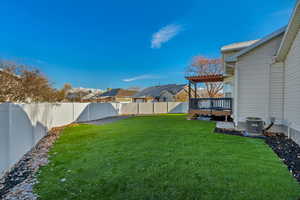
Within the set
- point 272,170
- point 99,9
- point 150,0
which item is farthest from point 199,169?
point 99,9

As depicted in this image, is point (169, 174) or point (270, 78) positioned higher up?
point (270, 78)

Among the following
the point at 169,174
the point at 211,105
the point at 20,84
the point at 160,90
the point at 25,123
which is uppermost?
the point at 160,90

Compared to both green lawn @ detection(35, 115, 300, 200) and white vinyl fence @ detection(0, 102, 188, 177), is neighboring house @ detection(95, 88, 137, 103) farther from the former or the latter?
green lawn @ detection(35, 115, 300, 200)

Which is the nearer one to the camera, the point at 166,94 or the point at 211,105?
the point at 211,105

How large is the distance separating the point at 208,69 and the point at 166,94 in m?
8.52

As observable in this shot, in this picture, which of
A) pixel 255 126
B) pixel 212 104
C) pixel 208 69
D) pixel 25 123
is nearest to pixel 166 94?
pixel 208 69

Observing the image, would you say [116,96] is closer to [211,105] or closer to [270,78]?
[211,105]

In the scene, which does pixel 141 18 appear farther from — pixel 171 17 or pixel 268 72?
pixel 268 72

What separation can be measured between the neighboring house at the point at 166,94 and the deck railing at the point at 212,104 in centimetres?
1503

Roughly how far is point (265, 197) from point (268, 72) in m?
6.03

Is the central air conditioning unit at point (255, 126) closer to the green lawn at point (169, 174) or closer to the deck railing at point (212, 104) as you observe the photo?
the green lawn at point (169, 174)

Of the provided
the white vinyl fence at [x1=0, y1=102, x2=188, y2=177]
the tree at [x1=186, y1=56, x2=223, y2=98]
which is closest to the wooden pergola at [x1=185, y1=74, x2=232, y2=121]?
the white vinyl fence at [x1=0, y1=102, x2=188, y2=177]

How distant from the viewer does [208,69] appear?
2252 cm

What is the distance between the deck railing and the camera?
948cm
